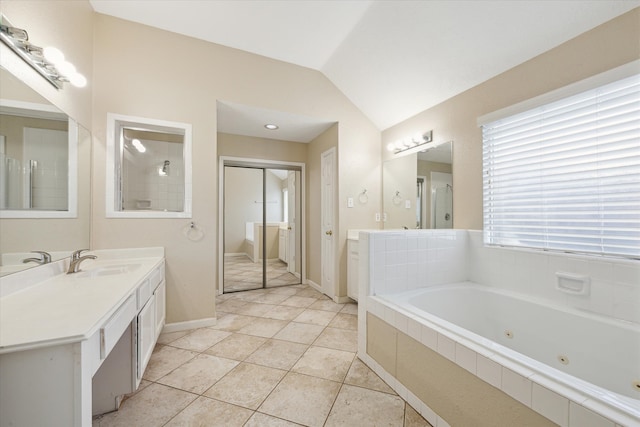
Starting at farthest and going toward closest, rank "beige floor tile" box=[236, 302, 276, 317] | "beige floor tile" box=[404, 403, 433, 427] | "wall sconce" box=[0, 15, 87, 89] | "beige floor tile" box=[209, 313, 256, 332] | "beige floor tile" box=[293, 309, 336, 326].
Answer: "beige floor tile" box=[236, 302, 276, 317] → "beige floor tile" box=[293, 309, 336, 326] → "beige floor tile" box=[209, 313, 256, 332] → "beige floor tile" box=[404, 403, 433, 427] → "wall sconce" box=[0, 15, 87, 89]

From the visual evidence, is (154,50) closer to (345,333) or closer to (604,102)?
(345,333)

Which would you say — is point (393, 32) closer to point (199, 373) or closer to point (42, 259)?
point (42, 259)

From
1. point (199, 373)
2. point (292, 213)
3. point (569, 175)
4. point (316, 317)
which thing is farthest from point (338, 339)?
point (292, 213)

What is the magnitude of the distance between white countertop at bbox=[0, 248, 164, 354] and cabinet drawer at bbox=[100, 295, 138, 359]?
4cm

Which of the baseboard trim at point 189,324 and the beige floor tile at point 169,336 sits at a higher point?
the baseboard trim at point 189,324

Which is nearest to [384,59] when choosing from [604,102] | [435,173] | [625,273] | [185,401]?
[435,173]

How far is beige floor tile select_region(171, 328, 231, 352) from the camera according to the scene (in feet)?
7.00

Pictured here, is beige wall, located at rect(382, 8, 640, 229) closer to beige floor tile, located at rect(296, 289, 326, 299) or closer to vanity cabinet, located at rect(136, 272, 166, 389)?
beige floor tile, located at rect(296, 289, 326, 299)

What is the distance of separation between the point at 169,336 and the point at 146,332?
2.59ft

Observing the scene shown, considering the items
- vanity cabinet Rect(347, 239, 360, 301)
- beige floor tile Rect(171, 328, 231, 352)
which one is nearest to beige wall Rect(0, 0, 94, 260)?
beige floor tile Rect(171, 328, 231, 352)

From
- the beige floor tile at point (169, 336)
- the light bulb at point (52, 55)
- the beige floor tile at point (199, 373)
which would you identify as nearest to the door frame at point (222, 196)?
the beige floor tile at point (169, 336)

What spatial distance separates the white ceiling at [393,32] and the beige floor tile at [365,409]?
260 cm

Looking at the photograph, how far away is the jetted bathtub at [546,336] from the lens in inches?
35.6

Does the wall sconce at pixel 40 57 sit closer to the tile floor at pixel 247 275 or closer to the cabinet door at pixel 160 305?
the cabinet door at pixel 160 305
